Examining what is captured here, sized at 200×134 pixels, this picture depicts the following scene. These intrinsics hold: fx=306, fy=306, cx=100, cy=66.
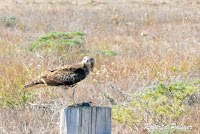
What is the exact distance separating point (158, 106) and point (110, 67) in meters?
3.33

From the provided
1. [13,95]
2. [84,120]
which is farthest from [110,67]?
[84,120]

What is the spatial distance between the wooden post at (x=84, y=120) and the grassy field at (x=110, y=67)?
1.43 meters

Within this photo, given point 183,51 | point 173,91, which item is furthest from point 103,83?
point 183,51

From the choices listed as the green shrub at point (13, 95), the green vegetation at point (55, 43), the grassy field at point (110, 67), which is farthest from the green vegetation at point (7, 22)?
the green shrub at point (13, 95)

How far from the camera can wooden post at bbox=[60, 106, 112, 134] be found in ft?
7.98

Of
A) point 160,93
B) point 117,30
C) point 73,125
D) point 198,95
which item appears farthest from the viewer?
point 117,30

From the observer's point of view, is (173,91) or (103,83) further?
(103,83)

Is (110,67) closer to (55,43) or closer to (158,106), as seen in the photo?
(55,43)

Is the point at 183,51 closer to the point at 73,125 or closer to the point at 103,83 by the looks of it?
the point at 103,83

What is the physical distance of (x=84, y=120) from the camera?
244 cm

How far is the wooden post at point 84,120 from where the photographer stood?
243 centimetres

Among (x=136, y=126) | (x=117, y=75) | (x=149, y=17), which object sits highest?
(x=149, y=17)

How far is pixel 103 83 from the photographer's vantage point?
19.3ft

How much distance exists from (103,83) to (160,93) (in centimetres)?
206
